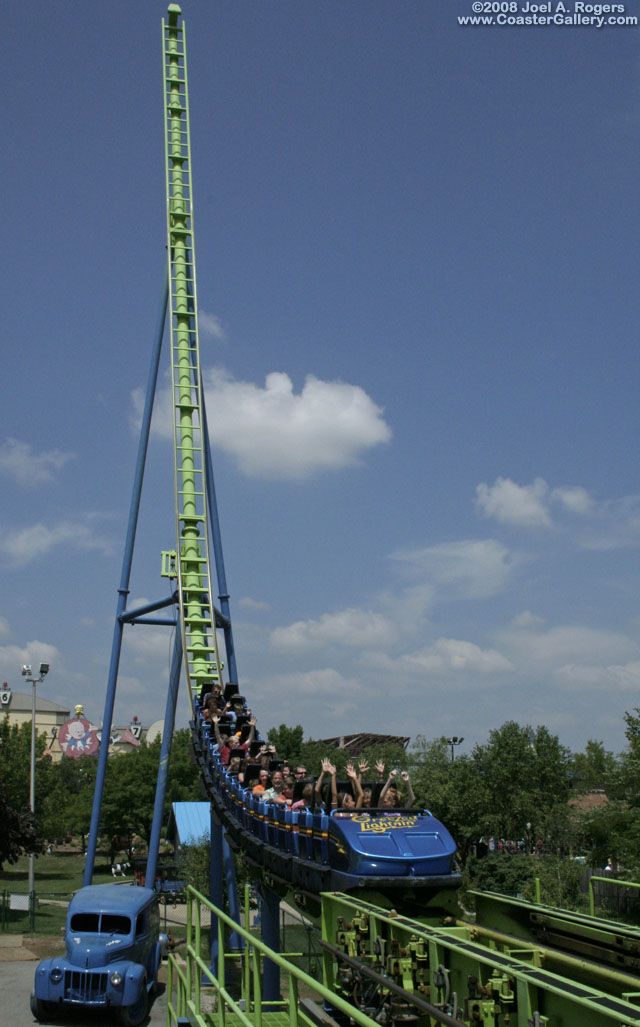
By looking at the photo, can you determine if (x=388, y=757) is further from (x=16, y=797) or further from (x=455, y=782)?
(x=16, y=797)

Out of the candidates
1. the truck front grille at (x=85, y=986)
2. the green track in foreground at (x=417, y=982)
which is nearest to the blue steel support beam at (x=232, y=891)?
the truck front grille at (x=85, y=986)

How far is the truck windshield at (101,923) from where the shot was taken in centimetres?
1714

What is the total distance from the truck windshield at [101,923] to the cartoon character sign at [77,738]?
78813 mm

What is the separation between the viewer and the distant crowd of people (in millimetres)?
9953

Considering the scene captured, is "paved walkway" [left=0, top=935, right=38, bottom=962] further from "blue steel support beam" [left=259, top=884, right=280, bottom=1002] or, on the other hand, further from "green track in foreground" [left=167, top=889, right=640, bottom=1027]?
"green track in foreground" [left=167, top=889, right=640, bottom=1027]

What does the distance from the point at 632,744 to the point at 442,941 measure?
21.6 metres

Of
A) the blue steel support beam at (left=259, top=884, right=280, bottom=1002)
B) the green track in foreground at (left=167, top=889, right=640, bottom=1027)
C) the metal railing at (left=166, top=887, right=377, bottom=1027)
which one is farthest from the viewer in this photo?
the blue steel support beam at (left=259, top=884, right=280, bottom=1002)

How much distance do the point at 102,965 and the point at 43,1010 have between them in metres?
1.28

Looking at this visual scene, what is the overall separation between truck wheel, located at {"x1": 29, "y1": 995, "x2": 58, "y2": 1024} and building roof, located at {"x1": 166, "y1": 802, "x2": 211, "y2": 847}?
12498 mm

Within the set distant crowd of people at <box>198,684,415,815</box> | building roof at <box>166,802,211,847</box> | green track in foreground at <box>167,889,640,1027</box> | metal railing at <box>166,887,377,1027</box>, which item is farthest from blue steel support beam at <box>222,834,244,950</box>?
green track in foreground at <box>167,889,640,1027</box>

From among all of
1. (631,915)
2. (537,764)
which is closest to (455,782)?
(537,764)

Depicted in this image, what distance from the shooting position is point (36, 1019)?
1655cm

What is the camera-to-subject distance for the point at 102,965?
1639 cm

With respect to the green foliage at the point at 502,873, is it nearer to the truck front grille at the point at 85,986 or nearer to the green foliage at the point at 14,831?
the green foliage at the point at 14,831
